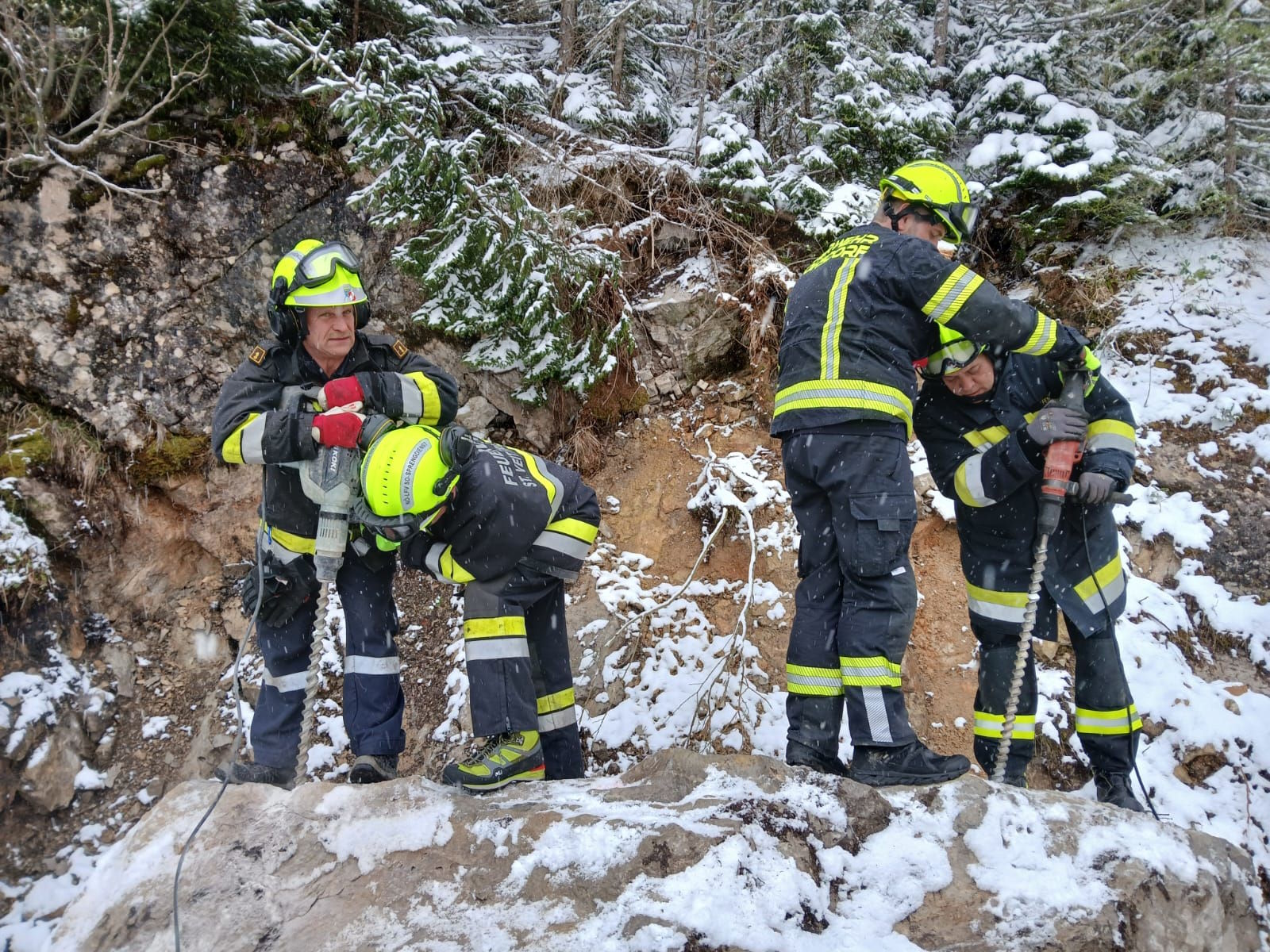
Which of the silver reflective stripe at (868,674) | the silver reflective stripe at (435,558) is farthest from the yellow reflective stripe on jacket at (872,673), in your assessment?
the silver reflective stripe at (435,558)

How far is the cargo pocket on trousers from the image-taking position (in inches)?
113

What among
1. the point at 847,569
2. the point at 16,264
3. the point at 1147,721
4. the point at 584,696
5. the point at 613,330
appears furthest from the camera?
A: the point at 613,330

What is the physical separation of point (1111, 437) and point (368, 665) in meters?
3.57

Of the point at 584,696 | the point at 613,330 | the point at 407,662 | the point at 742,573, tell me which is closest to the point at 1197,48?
the point at 613,330

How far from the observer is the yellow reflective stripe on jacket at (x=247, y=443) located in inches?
118

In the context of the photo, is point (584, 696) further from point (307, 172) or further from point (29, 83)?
point (29, 83)

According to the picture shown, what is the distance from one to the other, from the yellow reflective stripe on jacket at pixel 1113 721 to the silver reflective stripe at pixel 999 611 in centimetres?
48

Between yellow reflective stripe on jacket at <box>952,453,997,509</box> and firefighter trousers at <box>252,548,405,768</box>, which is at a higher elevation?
yellow reflective stripe on jacket at <box>952,453,997,509</box>

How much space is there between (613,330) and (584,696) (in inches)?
117

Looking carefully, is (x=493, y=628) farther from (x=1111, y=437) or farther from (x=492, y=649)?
(x=1111, y=437)

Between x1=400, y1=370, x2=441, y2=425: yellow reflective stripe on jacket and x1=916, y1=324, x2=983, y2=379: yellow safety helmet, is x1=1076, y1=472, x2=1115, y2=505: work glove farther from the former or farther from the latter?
x1=400, y1=370, x2=441, y2=425: yellow reflective stripe on jacket

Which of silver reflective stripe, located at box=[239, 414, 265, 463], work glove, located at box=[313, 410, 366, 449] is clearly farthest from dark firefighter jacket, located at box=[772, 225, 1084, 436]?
silver reflective stripe, located at box=[239, 414, 265, 463]

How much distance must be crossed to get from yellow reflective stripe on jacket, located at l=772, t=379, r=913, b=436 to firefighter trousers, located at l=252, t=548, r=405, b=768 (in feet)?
7.06

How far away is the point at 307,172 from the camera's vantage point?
6.16m
